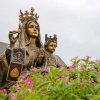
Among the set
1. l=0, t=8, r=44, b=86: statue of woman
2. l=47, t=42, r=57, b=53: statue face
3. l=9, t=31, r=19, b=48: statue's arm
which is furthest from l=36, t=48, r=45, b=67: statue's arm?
l=9, t=31, r=19, b=48: statue's arm

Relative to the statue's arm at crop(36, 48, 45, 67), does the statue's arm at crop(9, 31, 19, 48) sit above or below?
above

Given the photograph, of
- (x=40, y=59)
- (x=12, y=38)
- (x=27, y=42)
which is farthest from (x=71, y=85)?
(x=27, y=42)

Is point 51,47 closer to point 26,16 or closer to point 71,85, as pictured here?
point 26,16

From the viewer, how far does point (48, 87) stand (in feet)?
11.3

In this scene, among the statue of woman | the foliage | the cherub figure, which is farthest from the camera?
the cherub figure

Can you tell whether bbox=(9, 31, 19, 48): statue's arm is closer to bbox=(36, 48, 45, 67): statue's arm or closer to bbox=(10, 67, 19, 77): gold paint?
bbox=(10, 67, 19, 77): gold paint

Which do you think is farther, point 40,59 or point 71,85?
point 40,59

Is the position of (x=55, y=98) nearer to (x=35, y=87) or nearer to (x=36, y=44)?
(x=35, y=87)

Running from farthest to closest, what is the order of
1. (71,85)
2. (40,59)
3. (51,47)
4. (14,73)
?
(51,47), (40,59), (14,73), (71,85)

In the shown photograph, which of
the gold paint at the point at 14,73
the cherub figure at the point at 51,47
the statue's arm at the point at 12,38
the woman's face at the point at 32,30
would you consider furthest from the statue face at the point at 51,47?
the gold paint at the point at 14,73

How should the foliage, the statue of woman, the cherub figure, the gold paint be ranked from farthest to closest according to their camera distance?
the cherub figure < the statue of woman < the gold paint < the foliage

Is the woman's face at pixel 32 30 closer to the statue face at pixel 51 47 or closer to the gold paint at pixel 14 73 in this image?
the statue face at pixel 51 47

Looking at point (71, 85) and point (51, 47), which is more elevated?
point (51, 47)

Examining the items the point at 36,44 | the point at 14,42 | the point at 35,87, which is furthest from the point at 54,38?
the point at 35,87
